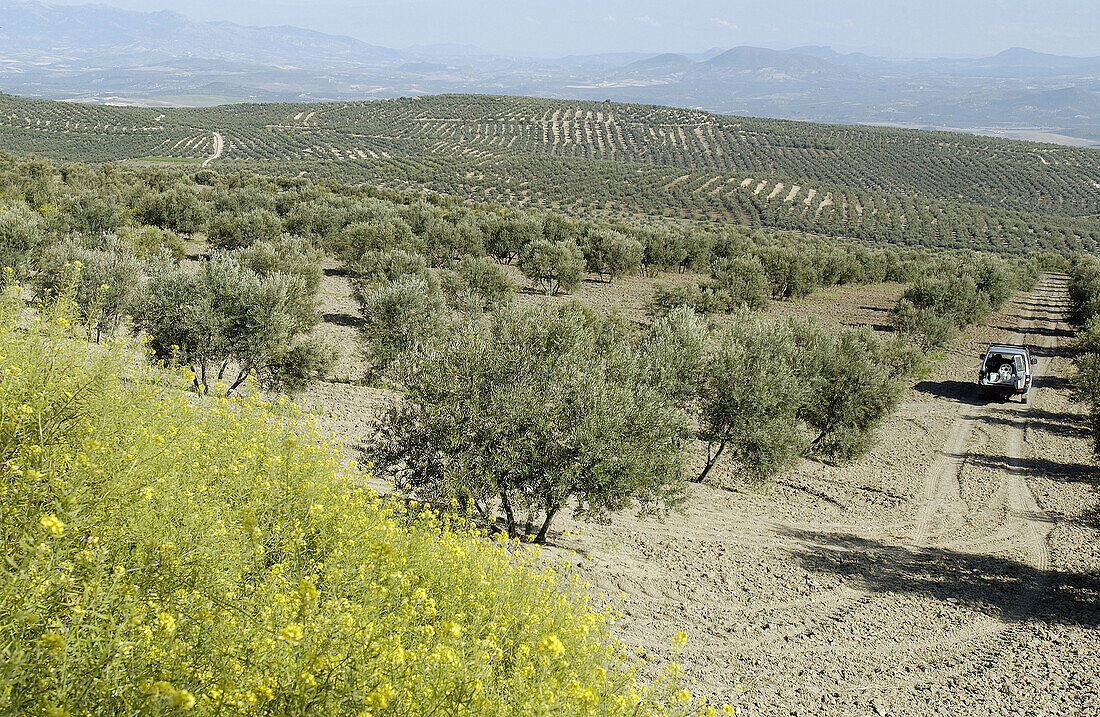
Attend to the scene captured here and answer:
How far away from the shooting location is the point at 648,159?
114625 millimetres

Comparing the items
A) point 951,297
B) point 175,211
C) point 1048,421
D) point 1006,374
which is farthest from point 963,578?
point 175,211

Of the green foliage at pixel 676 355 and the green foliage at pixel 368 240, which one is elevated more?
the green foliage at pixel 368 240

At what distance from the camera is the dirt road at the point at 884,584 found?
930cm

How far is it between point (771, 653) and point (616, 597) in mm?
2592

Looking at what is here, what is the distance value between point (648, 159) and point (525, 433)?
110899 millimetres

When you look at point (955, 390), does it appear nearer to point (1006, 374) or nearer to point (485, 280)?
point (1006, 374)

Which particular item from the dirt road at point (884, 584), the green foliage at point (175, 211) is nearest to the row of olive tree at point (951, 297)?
the dirt road at point (884, 584)

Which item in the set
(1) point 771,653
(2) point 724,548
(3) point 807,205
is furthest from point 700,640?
(3) point 807,205

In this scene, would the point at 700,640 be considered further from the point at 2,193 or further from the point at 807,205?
the point at 807,205

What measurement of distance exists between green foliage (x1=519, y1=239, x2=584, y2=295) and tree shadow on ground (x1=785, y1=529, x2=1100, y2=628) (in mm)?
25362

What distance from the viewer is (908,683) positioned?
9398 mm

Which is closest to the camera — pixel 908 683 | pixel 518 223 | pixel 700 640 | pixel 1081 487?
pixel 908 683

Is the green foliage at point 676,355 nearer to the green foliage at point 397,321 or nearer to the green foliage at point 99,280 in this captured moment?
the green foliage at point 397,321

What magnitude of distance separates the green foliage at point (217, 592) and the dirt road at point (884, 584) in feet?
12.2
